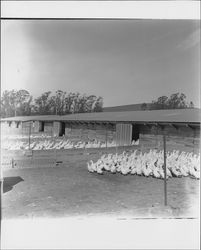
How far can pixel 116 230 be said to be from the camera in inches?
110

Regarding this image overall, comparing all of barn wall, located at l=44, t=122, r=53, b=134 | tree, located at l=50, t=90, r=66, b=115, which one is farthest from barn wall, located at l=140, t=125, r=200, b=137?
barn wall, located at l=44, t=122, r=53, b=134

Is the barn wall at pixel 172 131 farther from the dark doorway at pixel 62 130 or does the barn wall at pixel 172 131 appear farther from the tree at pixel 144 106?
the dark doorway at pixel 62 130

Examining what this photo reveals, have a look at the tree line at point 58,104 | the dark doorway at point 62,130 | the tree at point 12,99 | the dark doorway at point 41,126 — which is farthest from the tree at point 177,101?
the dark doorway at point 41,126

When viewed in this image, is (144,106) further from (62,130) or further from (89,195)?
(89,195)

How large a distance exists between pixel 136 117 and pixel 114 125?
657 millimetres

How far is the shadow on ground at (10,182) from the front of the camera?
172 inches

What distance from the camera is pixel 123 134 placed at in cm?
640

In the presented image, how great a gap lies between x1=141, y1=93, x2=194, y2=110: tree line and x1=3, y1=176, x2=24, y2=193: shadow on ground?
3.45m

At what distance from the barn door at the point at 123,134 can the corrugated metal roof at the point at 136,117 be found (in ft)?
0.60

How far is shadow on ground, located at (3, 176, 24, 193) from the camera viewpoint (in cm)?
436

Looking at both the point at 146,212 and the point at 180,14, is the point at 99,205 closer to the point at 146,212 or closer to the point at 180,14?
the point at 146,212

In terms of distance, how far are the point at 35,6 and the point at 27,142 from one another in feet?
17.9

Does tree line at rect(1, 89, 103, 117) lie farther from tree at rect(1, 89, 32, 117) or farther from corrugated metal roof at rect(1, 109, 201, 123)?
corrugated metal roof at rect(1, 109, 201, 123)

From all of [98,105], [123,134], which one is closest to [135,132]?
[123,134]
